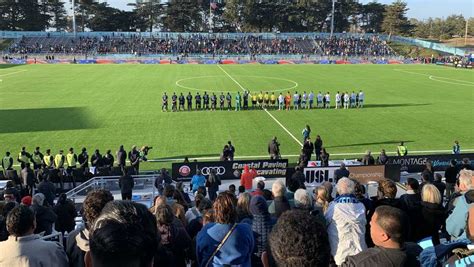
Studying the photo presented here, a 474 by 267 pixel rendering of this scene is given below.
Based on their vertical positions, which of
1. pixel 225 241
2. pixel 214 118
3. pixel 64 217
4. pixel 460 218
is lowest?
A: pixel 214 118

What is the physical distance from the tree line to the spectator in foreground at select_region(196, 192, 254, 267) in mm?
101321

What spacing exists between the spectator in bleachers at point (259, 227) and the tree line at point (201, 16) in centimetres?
10019

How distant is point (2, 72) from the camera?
5166cm

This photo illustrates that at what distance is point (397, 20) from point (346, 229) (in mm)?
107937

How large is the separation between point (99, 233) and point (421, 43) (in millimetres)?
94900

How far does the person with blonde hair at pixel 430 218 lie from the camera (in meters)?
6.52

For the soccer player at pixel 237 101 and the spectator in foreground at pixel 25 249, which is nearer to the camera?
the spectator in foreground at pixel 25 249

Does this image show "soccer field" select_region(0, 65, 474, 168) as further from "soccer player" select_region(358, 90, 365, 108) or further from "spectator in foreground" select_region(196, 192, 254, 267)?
"spectator in foreground" select_region(196, 192, 254, 267)

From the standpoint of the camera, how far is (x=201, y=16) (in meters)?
110

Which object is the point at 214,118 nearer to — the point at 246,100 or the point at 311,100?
the point at 246,100

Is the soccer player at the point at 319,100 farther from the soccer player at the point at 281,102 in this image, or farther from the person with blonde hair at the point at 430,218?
the person with blonde hair at the point at 430,218

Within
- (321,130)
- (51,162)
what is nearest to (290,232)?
(51,162)

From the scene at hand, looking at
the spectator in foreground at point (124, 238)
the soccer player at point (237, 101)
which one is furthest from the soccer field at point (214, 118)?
the spectator in foreground at point (124, 238)

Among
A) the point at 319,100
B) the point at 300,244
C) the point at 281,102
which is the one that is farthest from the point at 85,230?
the point at 319,100
